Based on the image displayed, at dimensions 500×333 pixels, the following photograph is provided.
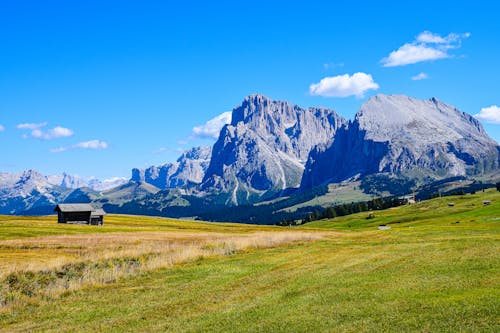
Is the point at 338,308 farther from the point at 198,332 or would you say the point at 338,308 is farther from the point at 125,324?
the point at 125,324

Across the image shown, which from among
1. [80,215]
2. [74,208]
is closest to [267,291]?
[80,215]

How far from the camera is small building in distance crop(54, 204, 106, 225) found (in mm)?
136125

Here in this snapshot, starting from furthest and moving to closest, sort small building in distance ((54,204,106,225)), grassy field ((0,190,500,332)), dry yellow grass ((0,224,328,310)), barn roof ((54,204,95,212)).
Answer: barn roof ((54,204,95,212)), small building in distance ((54,204,106,225)), dry yellow grass ((0,224,328,310)), grassy field ((0,190,500,332))

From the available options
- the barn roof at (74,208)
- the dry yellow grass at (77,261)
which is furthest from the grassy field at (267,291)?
the barn roof at (74,208)

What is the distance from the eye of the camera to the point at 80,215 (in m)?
138

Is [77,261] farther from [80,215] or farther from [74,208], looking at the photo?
[74,208]

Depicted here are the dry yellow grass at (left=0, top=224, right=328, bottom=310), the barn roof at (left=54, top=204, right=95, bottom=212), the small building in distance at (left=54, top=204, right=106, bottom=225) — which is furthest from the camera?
the barn roof at (left=54, top=204, right=95, bottom=212)

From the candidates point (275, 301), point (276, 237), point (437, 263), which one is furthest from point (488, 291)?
point (276, 237)

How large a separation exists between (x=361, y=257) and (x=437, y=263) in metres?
8.45

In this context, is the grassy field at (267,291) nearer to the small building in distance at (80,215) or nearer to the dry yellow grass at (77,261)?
the dry yellow grass at (77,261)

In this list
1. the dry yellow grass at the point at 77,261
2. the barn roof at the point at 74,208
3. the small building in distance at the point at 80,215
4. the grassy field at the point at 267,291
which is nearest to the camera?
the grassy field at the point at 267,291

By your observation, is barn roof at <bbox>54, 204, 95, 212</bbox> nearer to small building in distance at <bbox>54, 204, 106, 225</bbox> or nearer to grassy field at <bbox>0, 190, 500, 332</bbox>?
small building in distance at <bbox>54, 204, 106, 225</bbox>

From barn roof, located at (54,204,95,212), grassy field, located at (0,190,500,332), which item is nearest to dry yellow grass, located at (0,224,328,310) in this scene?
grassy field, located at (0,190,500,332)

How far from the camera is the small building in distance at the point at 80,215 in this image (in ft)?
447
